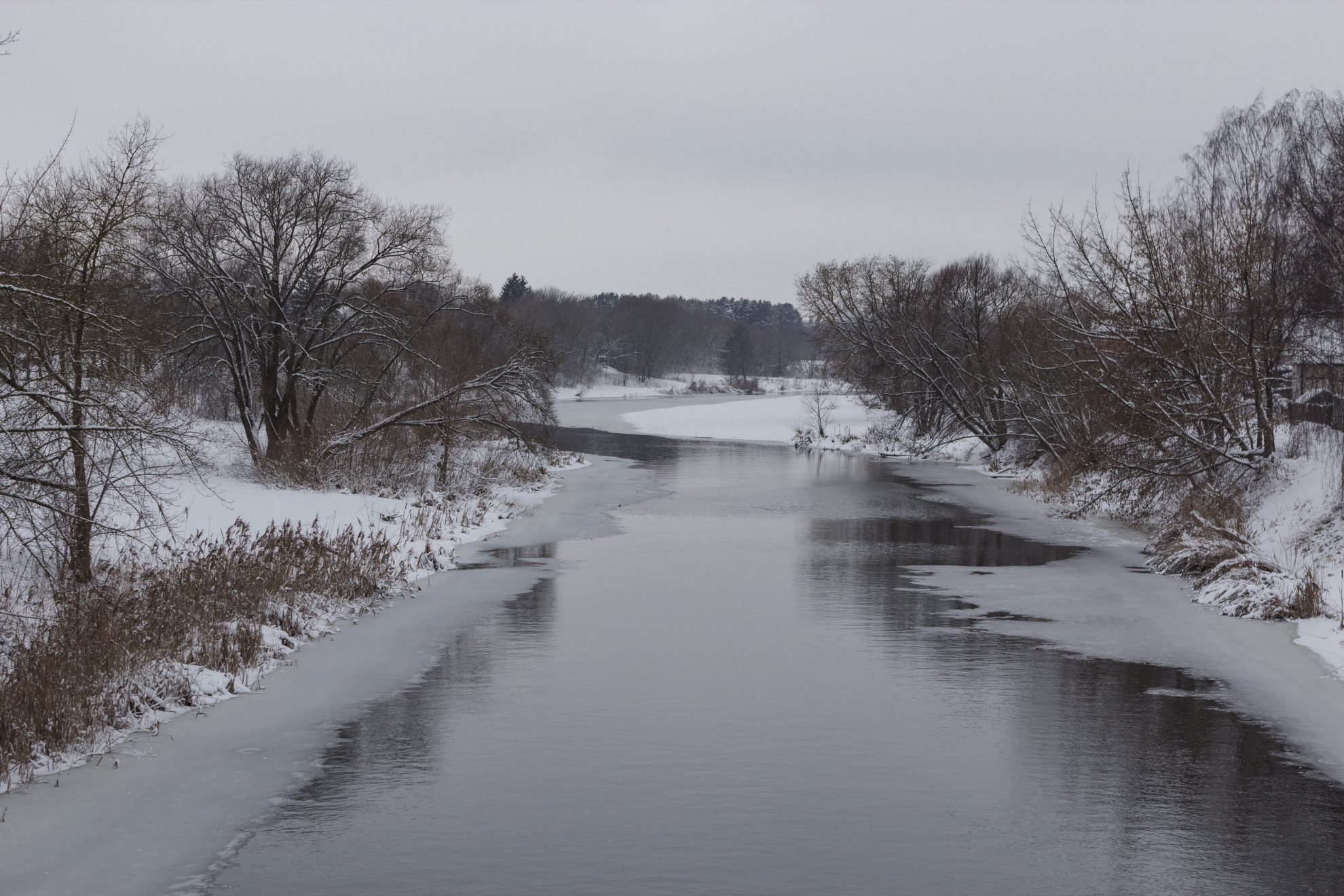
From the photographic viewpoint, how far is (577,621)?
15.3 metres

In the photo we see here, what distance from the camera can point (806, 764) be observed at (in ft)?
30.5

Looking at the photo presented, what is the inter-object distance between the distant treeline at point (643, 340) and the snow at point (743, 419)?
103 feet

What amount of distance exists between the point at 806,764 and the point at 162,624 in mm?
6774

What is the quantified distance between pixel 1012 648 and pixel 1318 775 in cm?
Result: 469

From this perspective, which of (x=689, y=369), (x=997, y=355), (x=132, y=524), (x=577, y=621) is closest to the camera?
(x=577, y=621)

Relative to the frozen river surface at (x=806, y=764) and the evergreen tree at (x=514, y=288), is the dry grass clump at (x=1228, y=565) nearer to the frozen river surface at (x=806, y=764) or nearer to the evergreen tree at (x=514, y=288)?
the frozen river surface at (x=806, y=764)

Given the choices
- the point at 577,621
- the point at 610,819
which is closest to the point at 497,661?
the point at 577,621

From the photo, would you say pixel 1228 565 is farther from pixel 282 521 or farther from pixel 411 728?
pixel 282 521

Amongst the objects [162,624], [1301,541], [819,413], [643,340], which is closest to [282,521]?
[162,624]

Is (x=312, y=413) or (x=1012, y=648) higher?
(x=312, y=413)

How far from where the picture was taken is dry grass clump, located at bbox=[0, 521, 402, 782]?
9242mm

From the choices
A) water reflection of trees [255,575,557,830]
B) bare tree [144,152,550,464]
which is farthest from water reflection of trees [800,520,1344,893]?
bare tree [144,152,550,464]

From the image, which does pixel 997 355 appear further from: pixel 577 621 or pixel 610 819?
pixel 610 819

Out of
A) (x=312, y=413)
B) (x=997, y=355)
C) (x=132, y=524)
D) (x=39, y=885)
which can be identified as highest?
(x=997, y=355)
